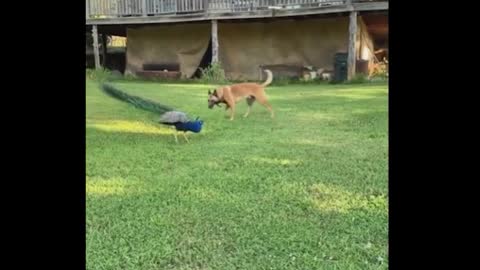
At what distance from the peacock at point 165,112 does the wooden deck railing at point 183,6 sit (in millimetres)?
1795

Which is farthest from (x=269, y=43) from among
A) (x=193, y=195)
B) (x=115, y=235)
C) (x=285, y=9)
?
(x=115, y=235)

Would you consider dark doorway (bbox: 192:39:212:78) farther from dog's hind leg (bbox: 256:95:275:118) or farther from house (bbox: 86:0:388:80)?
dog's hind leg (bbox: 256:95:275:118)

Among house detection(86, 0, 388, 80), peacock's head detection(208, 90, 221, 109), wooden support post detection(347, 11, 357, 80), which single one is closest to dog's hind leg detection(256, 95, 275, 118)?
peacock's head detection(208, 90, 221, 109)

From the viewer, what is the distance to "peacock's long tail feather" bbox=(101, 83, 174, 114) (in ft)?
10.6

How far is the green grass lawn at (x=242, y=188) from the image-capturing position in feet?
5.23

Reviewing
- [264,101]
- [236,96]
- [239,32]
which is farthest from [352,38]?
[236,96]

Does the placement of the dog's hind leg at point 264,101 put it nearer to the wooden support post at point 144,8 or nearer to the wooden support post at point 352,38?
the wooden support post at point 352,38

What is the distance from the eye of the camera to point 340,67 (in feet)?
15.6

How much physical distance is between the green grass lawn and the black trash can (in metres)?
1.25

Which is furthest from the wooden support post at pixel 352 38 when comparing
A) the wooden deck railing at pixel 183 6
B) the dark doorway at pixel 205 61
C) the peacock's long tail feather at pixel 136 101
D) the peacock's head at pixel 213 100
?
the peacock's long tail feather at pixel 136 101
